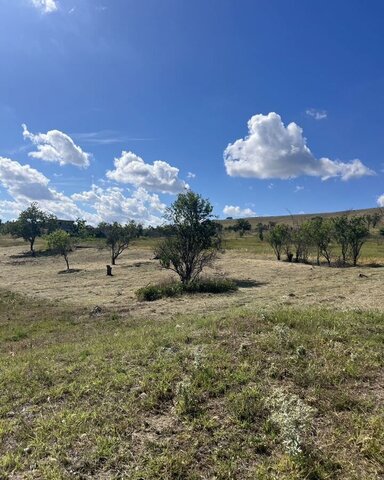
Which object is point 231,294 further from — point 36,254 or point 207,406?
point 36,254

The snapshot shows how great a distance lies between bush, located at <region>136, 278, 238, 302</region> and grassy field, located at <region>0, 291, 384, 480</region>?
44.9ft

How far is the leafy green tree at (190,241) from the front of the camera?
2956cm

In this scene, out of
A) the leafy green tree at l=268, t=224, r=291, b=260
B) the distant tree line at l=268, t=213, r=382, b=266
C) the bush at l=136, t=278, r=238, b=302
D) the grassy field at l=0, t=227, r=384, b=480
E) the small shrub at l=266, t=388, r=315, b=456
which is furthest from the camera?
the leafy green tree at l=268, t=224, r=291, b=260

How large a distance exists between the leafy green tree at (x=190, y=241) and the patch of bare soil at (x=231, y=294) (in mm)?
2057

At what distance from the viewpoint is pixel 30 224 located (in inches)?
2874

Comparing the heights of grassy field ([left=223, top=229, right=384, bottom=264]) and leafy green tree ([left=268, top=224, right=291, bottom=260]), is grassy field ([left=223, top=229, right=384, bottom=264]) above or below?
below

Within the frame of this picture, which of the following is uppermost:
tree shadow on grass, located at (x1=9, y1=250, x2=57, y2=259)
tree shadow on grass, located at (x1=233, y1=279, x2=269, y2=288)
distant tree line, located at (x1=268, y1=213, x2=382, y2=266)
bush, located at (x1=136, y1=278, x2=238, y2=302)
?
distant tree line, located at (x1=268, y1=213, x2=382, y2=266)

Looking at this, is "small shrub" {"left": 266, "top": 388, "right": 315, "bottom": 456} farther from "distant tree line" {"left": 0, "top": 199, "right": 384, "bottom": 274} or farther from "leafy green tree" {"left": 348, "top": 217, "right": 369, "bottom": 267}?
"leafy green tree" {"left": 348, "top": 217, "right": 369, "bottom": 267}

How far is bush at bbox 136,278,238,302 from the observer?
75.5ft

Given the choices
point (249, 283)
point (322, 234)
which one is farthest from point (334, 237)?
point (249, 283)

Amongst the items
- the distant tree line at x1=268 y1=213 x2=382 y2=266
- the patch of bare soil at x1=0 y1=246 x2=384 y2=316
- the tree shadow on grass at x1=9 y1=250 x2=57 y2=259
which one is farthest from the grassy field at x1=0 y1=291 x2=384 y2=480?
the tree shadow on grass at x1=9 y1=250 x2=57 y2=259

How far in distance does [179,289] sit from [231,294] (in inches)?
132

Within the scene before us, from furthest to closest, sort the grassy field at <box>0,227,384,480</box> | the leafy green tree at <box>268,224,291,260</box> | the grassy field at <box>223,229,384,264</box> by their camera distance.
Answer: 1. the leafy green tree at <box>268,224,291,260</box>
2. the grassy field at <box>223,229,384,264</box>
3. the grassy field at <box>0,227,384,480</box>

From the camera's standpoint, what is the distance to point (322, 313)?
422 inches
